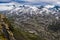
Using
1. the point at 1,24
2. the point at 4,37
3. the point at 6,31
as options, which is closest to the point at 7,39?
the point at 4,37

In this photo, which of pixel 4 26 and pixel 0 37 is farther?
pixel 4 26

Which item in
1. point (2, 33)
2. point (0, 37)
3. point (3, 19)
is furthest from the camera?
point (3, 19)

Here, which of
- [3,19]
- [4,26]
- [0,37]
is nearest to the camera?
[0,37]

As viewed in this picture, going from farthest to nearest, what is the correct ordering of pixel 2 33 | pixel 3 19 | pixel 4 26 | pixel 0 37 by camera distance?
pixel 3 19
pixel 4 26
pixel 2 33
pixel 0 37

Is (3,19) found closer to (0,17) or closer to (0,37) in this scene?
(0,17)

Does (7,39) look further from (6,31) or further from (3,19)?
(3,19)

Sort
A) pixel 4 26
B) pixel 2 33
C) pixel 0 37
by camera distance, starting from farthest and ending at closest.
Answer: pixel 4 26 → pixel 2 33 → pixel 0 37

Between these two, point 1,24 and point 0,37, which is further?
point 1,24

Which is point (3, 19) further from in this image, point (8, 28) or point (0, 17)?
point (8, 28)

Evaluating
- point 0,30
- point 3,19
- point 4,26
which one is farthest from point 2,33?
point 3,19
